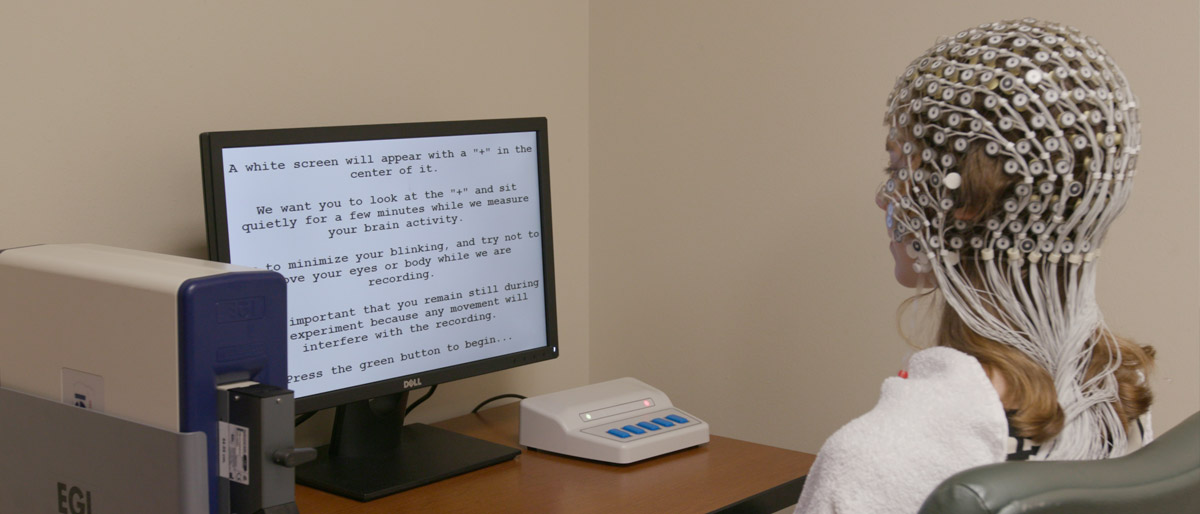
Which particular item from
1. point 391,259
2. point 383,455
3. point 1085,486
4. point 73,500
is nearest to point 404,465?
point 383,455

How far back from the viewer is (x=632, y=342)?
6.96 feet

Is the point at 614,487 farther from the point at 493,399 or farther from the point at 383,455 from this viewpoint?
the point at 493,399

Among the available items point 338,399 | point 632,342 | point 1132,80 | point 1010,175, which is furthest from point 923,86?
point 632,342

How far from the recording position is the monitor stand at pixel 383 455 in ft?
4.60

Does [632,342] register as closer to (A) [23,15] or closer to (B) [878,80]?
(B) [878,80]

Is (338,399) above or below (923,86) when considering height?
below

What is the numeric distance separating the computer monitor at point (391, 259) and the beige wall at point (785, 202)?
0.43m

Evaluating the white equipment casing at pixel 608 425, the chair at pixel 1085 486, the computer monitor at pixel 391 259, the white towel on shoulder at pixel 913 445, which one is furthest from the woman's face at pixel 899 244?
the computer monitor at pixel 391 259

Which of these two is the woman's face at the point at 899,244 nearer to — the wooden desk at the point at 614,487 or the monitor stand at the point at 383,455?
the wooden desk at the point at 614,487

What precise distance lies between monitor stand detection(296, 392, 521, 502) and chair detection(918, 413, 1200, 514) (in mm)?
874

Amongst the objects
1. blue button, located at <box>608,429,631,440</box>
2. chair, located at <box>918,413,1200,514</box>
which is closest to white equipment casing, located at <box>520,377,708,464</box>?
blue button, located at <box>608,429,631,440</box>

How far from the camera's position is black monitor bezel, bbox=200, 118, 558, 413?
4.09 feet

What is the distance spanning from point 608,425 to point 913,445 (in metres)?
0.71

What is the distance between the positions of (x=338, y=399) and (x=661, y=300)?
2.73ft
